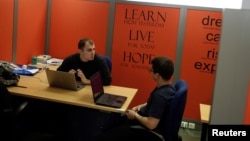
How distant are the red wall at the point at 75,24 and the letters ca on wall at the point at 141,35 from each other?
0.19 meters

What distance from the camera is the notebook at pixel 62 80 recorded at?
2809mm

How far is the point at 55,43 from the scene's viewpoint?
4.31 m

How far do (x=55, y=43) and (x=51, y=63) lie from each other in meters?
0.40

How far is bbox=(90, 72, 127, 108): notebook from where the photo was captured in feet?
8.47

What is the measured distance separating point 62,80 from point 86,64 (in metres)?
0.48

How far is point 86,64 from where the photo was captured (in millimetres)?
3297

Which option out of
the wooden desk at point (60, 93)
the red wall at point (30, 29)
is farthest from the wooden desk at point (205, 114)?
the red wall at point (30, 29)

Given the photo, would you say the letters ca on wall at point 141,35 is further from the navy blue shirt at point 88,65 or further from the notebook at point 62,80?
the notebook at point 62,80

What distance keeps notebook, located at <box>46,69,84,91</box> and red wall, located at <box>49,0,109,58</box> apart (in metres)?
1.32

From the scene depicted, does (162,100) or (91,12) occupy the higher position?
(91,12)

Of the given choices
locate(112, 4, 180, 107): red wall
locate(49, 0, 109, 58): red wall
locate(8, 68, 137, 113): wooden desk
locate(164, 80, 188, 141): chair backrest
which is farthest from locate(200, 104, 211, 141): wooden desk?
locate(49, 0, 109, 58): red wall

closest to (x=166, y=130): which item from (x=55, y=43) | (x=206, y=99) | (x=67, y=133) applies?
(x=67, y=133)

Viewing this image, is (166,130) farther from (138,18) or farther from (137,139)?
(138,18)

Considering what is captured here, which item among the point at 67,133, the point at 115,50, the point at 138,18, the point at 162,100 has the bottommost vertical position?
the point at 67,133
